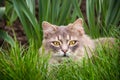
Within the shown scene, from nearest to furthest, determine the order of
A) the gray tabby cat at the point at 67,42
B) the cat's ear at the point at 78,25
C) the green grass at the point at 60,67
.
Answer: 1. the green grass at the point at 60,67
2. the gray tabby cat at the point at 67,42
3. the cat's ear at the point at 78,25

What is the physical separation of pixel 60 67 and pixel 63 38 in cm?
71

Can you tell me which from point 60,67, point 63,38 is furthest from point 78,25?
point 60,67

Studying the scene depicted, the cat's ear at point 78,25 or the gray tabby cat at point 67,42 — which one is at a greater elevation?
the cat's ear at point 78,25

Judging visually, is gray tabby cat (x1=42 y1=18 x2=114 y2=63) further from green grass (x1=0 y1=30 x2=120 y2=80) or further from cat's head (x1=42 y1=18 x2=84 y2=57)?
green grass (x1=0 y1=30 x2=120 y2=80)

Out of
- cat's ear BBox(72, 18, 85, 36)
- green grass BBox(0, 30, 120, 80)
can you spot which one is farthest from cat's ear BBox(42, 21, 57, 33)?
green grass BBox(0, 30, 120, 80)

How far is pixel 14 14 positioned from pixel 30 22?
1.73ft

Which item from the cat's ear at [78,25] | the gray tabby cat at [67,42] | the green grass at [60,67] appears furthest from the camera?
the cat's ear at [78,25]

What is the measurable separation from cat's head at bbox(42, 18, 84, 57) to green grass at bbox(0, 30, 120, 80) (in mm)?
455

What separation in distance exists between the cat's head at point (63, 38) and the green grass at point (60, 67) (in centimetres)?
46

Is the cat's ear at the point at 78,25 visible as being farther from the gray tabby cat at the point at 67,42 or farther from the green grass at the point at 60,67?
the green grass at the point at 60,67

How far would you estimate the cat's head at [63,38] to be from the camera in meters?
5.79

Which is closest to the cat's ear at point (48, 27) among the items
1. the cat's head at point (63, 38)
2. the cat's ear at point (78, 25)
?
the cat's head at point (63, 38)

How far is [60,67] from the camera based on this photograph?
5.23 m

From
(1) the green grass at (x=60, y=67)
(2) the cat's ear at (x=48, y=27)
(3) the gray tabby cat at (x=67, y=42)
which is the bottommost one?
(1) the green grass at (x=60, y=67)
